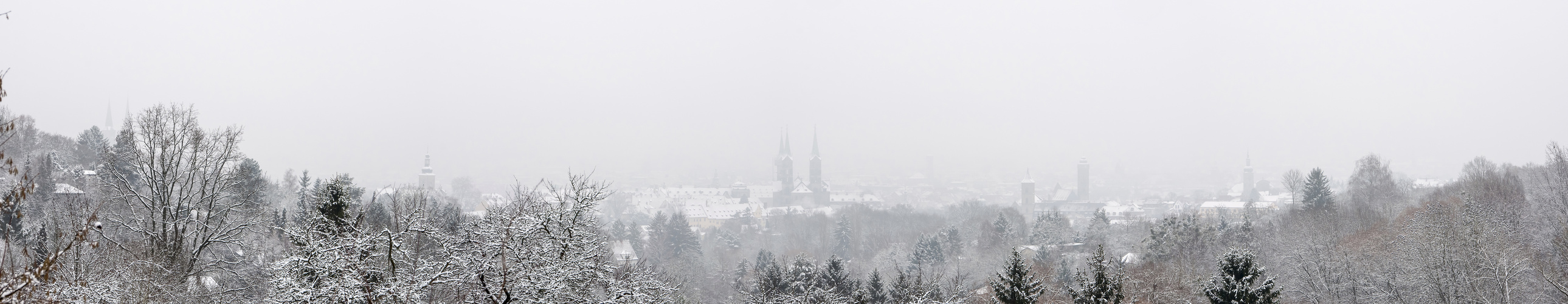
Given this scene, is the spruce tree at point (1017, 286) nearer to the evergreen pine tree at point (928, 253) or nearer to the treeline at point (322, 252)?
the treeline at point (322, 252)

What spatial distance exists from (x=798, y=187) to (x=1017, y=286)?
536 feet

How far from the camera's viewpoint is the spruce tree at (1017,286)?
15.1 meters

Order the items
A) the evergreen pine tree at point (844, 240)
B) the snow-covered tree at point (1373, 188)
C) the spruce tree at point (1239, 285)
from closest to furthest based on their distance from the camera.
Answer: the spruce tree at point (1239, 285)
the snow-covered tree at point (1373, 188)
the evergreen pine tree at point (844, 240)

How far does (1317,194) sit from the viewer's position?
1720 inches

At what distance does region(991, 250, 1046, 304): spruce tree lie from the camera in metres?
15.1

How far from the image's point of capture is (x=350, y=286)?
28.8 feet

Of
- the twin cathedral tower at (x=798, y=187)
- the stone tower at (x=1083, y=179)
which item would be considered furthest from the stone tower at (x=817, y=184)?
the stone tower at (x=1083, y=179)

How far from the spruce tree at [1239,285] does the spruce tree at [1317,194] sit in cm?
3244

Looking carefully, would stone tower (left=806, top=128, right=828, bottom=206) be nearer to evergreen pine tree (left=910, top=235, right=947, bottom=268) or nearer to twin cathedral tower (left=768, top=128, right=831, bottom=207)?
twin cathedral tower (left=768, top=128, right=831, bottom=207)

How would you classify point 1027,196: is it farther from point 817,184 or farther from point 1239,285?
point 1239,285

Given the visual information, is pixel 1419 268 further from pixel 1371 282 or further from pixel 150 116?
pixel 150 116

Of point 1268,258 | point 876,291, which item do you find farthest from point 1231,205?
point 876,291

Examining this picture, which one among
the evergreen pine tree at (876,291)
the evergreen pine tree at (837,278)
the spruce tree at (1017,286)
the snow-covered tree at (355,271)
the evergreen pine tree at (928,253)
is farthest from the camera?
the evergreen pine tree at (928,253)

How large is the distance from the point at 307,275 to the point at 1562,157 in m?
33.0
